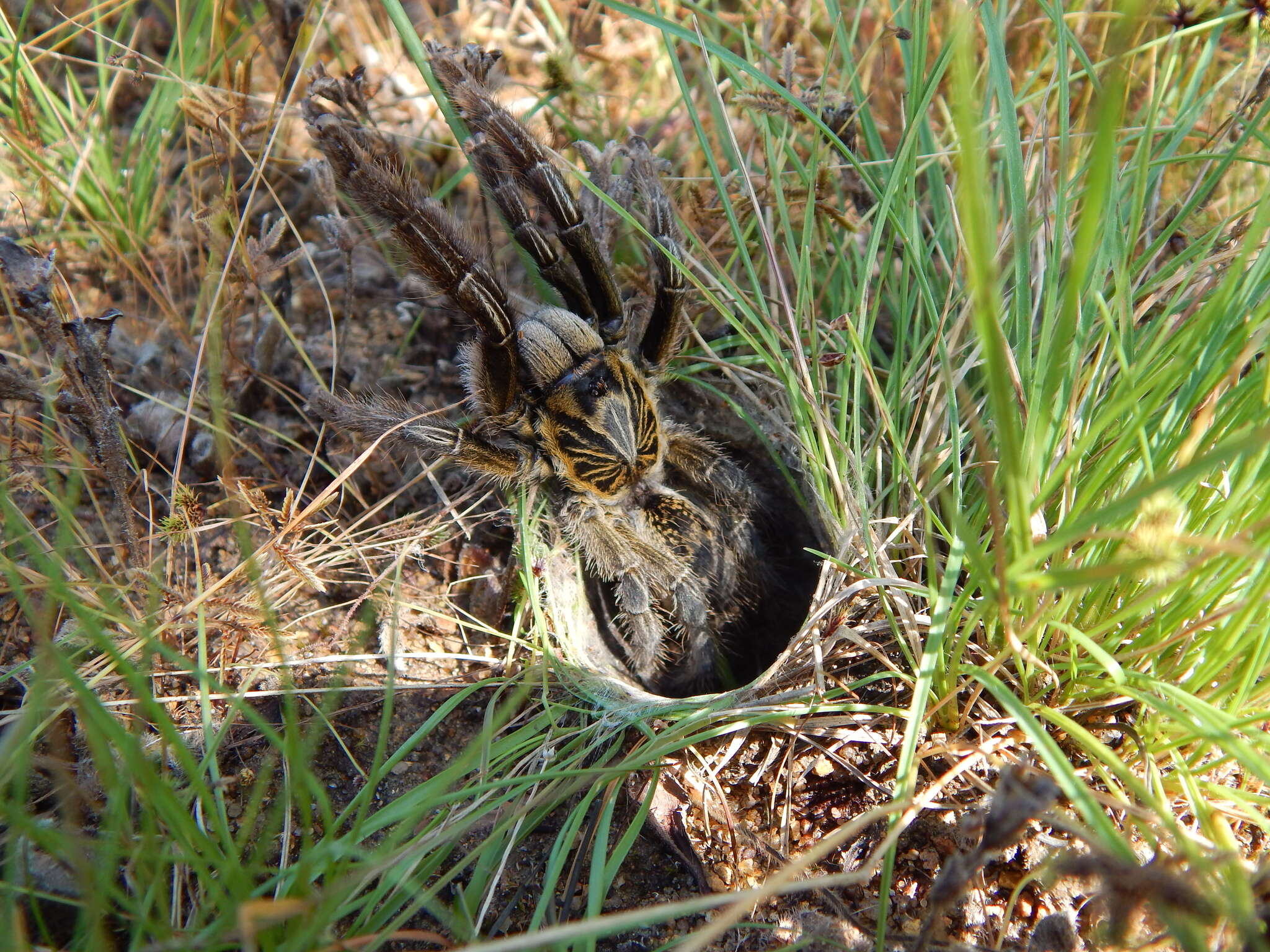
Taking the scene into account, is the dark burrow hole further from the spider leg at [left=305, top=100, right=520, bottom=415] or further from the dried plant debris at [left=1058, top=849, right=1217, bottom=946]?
the dried plant debris at [left=1058, top=849, right=1217, bottom=946]

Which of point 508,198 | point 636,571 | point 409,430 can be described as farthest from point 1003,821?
point 508,198

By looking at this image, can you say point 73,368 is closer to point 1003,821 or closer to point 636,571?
point 636,571

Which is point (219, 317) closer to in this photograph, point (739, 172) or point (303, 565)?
point (303, 565)

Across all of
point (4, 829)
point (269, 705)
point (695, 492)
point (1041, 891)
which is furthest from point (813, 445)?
point (4, 829)

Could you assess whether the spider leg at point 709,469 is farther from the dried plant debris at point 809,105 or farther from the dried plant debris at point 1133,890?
the dried plant debris at point 1133,890

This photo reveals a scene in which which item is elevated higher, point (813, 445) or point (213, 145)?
point (213, 145)
